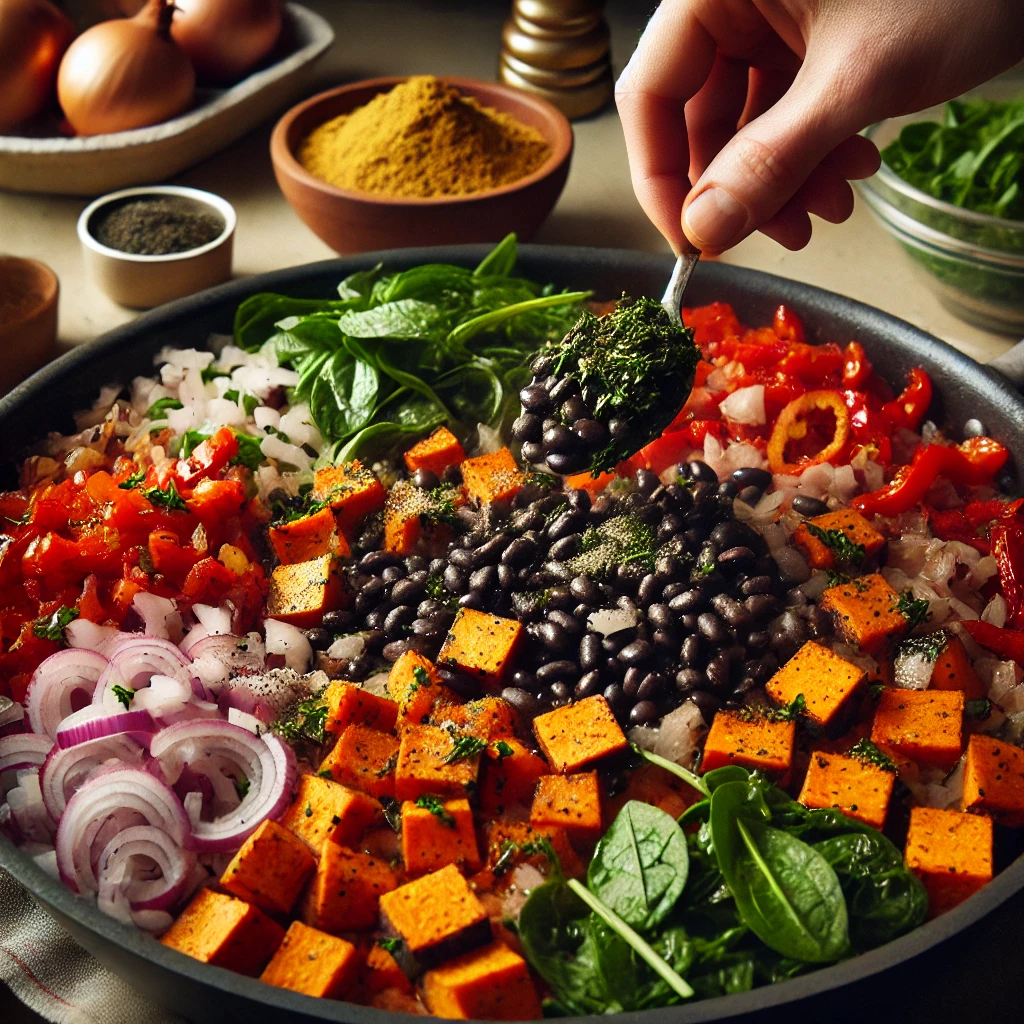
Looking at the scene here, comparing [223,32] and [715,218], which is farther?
[223,32]

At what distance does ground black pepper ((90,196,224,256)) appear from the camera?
376 centimetres

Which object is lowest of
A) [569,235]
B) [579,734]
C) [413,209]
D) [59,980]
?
[59,980]

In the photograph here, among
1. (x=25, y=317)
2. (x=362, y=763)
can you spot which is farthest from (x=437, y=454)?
(x=25, y=317)

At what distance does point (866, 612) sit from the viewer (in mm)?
2441

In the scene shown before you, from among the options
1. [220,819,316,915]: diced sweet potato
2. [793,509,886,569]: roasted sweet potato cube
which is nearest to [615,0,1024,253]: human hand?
[793,509,886,569]: roasted sweet potato cube

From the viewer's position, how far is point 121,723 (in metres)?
2.15

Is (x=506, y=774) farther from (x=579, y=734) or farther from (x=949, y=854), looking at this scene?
(x=949, y=854)

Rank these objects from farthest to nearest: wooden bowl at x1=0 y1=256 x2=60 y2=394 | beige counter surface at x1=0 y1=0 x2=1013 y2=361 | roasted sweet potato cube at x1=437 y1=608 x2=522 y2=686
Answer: beige counter surface at x1=0 y1=0 x2=1013 y2=361 → wooden bowl at x1=0 y1=256 x2=60 y2=394 → roasted sweet potato cube at x1=437 y1=608 x2=522 y2=686

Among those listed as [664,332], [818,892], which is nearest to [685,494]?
[664,332]

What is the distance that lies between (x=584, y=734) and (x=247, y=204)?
3.28 meters

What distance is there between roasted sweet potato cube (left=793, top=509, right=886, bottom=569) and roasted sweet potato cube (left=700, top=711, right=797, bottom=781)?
51 centimetres

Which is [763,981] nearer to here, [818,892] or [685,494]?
[818,892]

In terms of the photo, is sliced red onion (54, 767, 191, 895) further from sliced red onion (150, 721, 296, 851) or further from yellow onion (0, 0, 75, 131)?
yellow onion (0, 0, 75, 131)

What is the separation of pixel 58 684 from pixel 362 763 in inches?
26.0
